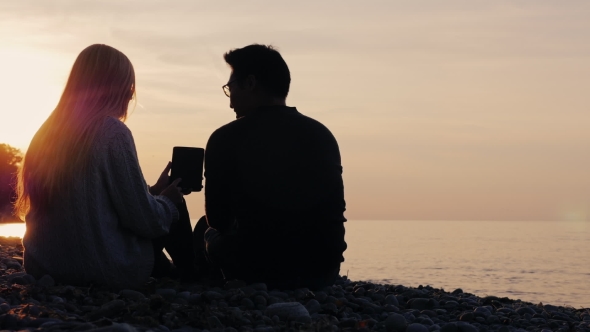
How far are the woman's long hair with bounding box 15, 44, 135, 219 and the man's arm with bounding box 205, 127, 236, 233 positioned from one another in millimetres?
831

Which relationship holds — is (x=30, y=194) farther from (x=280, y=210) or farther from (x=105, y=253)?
(x=280, y=210)

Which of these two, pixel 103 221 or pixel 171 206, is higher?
pixel 171 206

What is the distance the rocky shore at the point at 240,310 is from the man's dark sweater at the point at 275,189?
0.35 meters

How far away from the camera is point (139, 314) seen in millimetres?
4547

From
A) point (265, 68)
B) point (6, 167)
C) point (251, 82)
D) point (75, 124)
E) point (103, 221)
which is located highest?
point (6, 167)

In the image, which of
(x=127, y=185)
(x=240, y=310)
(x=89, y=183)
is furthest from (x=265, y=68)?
(x=240, y=310)

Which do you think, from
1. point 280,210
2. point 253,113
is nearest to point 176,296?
point 280,210

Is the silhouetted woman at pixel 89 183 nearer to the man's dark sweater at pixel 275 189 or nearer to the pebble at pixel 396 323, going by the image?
the man's dark sweater at pixel 275 189

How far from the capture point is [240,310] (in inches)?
195

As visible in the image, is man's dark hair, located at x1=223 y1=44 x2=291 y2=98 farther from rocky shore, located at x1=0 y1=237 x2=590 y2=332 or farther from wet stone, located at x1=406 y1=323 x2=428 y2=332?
wet stone, located at x1=406 y1=323 x2=428 y2=332

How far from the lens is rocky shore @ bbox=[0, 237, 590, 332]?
4383 mm

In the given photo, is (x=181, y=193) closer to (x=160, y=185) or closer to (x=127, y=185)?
(x=160, y=185)

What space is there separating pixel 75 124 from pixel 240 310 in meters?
1.85

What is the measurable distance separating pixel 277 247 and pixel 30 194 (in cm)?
193
